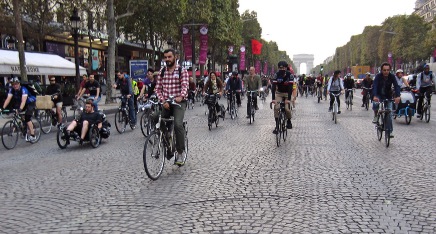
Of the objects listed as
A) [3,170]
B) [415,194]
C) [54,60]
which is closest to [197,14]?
Answer: [54,60]

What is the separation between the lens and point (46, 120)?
571 inches

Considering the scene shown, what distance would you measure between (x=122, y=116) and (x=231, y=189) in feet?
26.9

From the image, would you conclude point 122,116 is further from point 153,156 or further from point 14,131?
point 153,156

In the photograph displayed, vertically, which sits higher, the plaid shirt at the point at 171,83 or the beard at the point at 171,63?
the beard at the point at 171,63

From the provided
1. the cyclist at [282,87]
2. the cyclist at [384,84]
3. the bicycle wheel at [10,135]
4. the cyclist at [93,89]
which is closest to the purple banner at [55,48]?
the cyclist at [93,89]

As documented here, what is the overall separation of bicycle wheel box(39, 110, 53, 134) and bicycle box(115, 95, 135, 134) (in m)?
2.42

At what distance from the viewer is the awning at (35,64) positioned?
2703 cm

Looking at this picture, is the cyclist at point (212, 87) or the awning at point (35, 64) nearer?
the cyclist at point (212, 87)

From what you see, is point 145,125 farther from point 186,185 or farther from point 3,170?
point 186,185

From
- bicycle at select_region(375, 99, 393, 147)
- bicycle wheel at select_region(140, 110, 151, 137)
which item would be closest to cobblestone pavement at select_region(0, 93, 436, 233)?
bicycle at select_region(375, 99, 393, 147)

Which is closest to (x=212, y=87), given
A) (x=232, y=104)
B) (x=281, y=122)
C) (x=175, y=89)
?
(x=232, y=104)

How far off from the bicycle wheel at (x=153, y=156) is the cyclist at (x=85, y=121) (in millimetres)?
3980

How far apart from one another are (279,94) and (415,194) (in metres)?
5.57

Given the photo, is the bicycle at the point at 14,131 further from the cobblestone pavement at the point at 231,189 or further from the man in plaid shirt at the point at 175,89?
the man in plaid shirt at the point at 175,89
